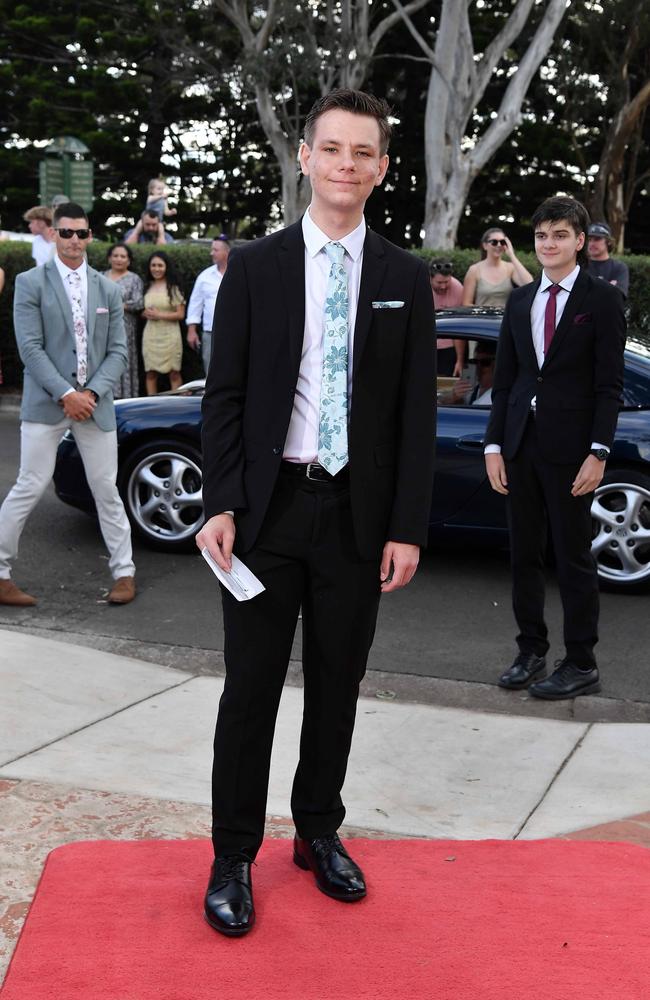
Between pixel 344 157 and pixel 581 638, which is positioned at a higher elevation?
pixel 344 157

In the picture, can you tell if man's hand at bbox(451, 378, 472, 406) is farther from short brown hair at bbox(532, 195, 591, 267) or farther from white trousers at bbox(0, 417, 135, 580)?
short brown hair at bbox(532, 195, 591, 267)

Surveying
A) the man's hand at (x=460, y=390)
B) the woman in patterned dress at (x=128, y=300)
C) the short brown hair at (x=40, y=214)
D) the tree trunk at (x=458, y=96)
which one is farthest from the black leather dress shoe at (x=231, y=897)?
the tree trunk at (x=458, y=96)

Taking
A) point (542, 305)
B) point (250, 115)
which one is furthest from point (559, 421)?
point (250, 115)

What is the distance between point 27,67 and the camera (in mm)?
32531

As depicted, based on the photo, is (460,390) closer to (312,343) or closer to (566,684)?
(566,684)

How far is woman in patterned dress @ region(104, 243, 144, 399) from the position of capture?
12.7 m

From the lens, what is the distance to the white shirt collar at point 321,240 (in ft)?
10.9

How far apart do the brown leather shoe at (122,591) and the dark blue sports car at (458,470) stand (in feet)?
3.02

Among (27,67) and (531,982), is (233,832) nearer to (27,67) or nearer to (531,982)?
(531,982)

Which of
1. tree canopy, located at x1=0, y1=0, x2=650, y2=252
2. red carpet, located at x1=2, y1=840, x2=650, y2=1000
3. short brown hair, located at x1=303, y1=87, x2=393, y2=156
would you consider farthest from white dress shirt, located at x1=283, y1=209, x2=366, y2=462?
tree canopy, located at x1=0, y1=0, x2=650, y2=252

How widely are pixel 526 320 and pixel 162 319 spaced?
803 centimetres

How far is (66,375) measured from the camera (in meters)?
6.84

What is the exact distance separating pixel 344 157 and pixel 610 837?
2282 millimetres

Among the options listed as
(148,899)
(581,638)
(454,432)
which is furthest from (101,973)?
(454,432)
